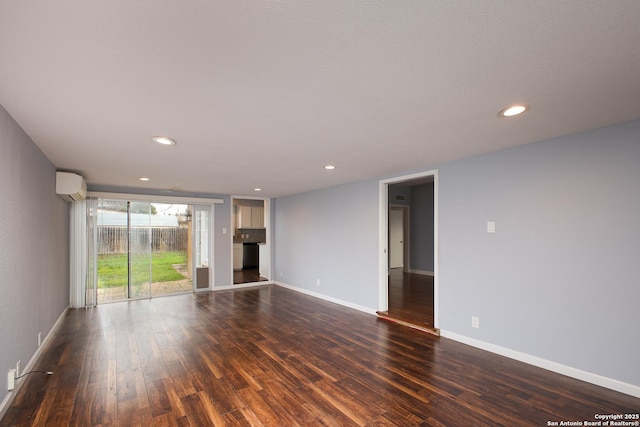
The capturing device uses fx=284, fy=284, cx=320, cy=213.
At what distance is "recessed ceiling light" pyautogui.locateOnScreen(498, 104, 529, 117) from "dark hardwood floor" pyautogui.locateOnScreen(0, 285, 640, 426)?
2.33m

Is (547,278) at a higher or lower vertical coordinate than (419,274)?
higher

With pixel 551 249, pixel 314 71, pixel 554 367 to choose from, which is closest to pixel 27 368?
pixel 314 71

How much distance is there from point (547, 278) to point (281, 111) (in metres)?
3.08

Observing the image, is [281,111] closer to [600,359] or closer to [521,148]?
[521,148]

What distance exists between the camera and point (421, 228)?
861cm

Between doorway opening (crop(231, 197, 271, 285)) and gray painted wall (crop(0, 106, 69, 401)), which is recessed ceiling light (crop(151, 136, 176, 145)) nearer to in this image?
gray painted wall (crop(0, 106, 69, 401))

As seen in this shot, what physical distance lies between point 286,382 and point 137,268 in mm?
5021

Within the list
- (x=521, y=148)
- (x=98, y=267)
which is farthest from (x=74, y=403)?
(x=521, y=148)

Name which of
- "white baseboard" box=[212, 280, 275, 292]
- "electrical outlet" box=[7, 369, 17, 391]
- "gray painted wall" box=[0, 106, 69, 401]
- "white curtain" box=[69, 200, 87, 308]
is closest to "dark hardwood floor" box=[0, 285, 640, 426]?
"electrical outlet" box=[7, 369, 17, 391]

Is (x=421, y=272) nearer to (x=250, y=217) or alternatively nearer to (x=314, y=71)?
(x=250, y=217)

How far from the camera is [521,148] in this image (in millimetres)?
3121

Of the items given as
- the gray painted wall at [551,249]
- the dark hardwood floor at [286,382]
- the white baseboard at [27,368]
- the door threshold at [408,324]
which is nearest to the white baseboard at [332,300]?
the door threshold at [408,324]

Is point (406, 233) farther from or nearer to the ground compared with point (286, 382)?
farther from the ground

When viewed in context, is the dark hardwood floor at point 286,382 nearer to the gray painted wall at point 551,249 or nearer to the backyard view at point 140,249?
the gray painted wall at point 551,249
